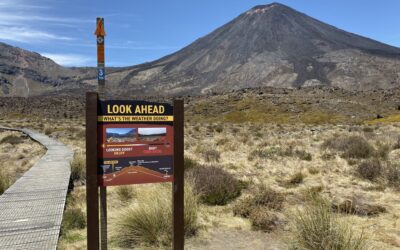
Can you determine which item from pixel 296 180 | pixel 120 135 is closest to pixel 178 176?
pixel 120 135

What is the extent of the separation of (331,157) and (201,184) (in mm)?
7712

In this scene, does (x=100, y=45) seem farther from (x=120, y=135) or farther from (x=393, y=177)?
(x=393, y=177)

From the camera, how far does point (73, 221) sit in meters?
7.33

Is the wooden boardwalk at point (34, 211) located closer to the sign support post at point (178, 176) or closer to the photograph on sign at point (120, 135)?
the sign support post at point (178, 176)

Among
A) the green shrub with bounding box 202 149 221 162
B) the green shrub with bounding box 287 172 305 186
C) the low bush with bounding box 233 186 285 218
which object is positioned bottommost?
the low bush with bounding box 233 186 285 218

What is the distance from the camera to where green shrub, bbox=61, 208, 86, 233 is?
7138 millimetres

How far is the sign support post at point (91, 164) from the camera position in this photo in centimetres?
486

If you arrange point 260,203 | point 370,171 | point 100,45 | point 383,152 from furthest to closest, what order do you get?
point 383,152 → point 370,171 → point 260,203 → point 100,45

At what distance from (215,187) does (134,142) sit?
448 centimetres

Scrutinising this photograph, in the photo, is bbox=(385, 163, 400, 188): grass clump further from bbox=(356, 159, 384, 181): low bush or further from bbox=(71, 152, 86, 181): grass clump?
bbox=(71, 152, 86, 181): grass clump

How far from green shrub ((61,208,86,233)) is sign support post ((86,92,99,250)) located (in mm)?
2145

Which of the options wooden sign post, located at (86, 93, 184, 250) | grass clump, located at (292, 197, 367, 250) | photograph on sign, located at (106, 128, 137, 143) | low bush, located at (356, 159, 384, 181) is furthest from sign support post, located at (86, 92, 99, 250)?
low bush, located at (356, 159, 384, 181)

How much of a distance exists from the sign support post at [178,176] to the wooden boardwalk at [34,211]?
5.17ft

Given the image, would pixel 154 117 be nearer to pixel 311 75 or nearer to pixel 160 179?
pixel 160 179
